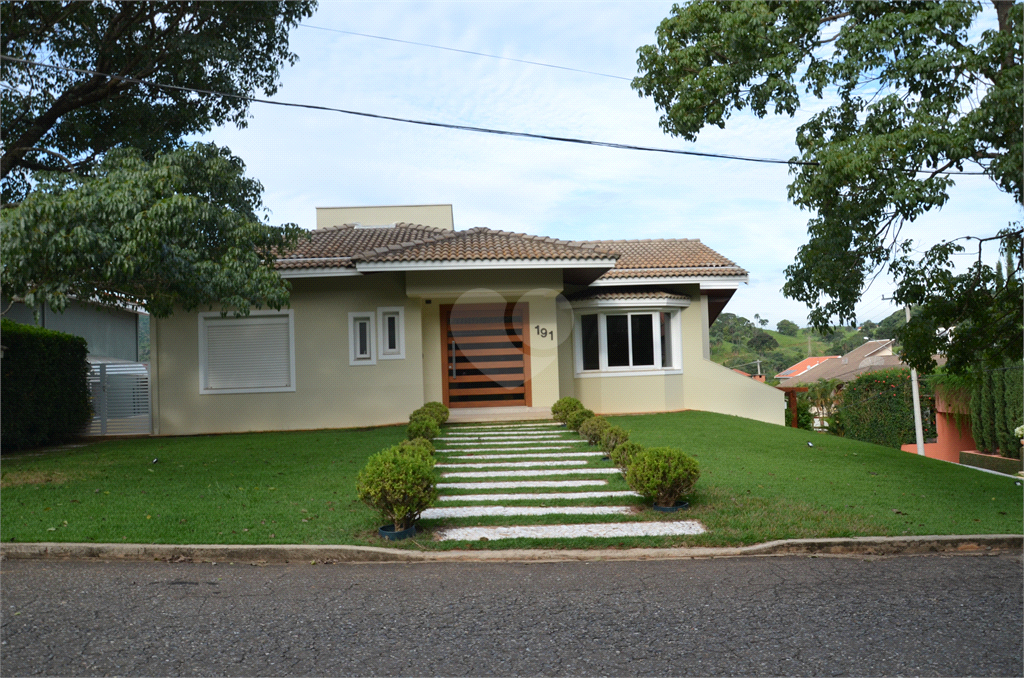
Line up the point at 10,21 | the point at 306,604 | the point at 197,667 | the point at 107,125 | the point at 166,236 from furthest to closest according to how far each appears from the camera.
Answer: the point at 107,125, the point at 10,21, the point at 166,236, the point at 306,604, the point at 197,667

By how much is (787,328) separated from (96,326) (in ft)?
245

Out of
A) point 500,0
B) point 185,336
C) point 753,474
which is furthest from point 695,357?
point 185,336

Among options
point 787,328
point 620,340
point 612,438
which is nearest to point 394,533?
point 612,438

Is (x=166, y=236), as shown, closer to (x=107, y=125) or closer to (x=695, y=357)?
(x=107, y=125)

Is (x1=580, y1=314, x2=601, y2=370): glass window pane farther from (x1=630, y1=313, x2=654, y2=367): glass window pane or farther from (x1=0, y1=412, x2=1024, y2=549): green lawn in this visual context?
(x1=0, y1=412, x2=1024, y2=549): green lawn

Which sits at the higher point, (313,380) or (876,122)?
(876,122)

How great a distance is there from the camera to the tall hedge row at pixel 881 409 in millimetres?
23156

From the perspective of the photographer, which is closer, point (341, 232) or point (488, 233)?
point (488, 233)

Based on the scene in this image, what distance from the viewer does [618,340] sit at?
1720cm

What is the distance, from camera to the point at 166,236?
327 inches

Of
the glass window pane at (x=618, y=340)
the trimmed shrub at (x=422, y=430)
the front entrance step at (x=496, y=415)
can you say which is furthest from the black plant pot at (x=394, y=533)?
the glass window pane at (x=618, y=340)

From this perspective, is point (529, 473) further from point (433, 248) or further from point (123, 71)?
point (123, 71)

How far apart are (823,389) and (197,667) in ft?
91.3

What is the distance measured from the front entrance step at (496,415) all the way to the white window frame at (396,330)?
1755mm
